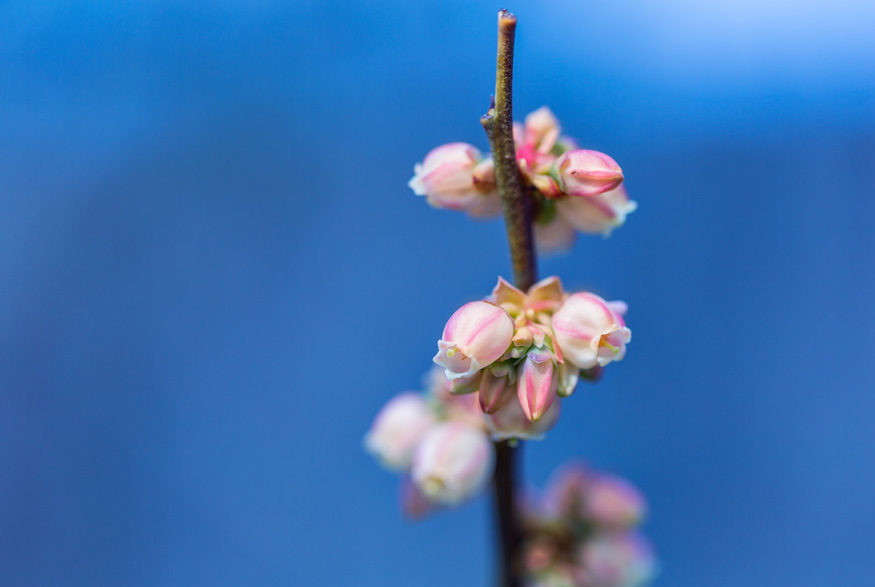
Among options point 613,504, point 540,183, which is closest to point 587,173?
point 540,183

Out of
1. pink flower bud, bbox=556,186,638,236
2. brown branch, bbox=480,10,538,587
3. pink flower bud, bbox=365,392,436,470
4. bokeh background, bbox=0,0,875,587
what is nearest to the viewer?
brown branch, bbox=480,10,538,587

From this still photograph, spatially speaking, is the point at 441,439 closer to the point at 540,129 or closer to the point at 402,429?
the point at 402,429

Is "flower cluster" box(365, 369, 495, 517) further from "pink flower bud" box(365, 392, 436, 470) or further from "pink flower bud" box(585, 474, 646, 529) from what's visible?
"pink flower bud" box(585, 474, 646, 529)

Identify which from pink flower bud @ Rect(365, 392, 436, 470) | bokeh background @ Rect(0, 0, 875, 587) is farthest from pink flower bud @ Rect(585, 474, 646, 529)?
bokeh background @ Rect(0, 0, 875, 587)

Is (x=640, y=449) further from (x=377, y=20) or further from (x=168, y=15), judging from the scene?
(x=168, y=15)

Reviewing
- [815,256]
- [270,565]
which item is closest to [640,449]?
[815,256]

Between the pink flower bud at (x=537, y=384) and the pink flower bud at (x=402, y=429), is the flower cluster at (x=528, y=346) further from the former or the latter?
the pink flower bud at (x=402, y=429)

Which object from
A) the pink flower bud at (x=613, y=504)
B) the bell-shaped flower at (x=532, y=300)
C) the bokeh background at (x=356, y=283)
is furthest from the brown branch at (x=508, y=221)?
the bokeh background at (x=356, y=283)
